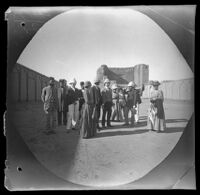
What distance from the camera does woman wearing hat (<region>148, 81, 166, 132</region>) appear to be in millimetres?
3076

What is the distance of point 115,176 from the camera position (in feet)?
9.98

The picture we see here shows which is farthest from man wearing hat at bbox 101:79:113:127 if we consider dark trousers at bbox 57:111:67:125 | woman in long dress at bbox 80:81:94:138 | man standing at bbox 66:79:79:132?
dark trousers at bbox 57:111:67:125

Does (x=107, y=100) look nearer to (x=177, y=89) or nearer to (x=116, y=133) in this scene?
(x=116, y=133)

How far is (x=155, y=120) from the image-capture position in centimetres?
309

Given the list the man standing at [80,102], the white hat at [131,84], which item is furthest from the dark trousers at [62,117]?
the white hat at [131,84]

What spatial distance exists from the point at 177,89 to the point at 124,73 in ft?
1.95

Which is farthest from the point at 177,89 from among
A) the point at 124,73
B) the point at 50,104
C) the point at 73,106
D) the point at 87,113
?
the point at 50,104

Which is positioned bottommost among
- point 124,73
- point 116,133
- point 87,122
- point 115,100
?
point 116,133

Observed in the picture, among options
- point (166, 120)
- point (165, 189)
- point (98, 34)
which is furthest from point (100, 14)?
point (165, 189)

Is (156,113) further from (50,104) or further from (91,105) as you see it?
(50,104)

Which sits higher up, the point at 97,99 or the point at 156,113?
the point at 97,99

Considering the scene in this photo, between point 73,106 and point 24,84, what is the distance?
0.57 metres
